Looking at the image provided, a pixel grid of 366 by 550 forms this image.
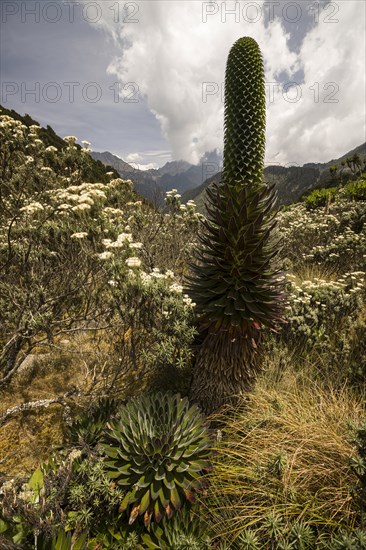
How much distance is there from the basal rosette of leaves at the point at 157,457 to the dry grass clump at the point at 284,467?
33 cm

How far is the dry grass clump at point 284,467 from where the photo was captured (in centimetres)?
264

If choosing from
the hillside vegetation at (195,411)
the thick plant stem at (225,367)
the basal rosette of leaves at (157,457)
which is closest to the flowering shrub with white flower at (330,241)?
the hillside vegetation at (195,411)

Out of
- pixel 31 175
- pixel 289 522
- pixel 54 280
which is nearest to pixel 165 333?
pixel 289 522

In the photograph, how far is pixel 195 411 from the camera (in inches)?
135

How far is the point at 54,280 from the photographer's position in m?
6.02

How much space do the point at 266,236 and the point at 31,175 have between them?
5.89 meters

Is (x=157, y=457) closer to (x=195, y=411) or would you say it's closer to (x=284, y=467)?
(x=195, y=411)

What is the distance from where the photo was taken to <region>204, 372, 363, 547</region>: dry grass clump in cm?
264

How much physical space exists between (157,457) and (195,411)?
26.3 inches

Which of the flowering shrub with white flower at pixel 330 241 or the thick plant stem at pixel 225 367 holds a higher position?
the flowering shrub with white flower at pixel 330 241

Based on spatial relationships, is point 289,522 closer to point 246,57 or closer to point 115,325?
point 115,325

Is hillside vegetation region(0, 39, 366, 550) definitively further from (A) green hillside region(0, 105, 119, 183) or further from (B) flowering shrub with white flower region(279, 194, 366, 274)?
(A) green hillside region(0, 105, 119, 183)

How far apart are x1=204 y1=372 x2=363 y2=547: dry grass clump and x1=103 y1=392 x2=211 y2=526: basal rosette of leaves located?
326mm

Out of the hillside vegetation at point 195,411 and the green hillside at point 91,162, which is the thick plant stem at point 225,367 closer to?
A: the hillside vegetation at point 195,411
